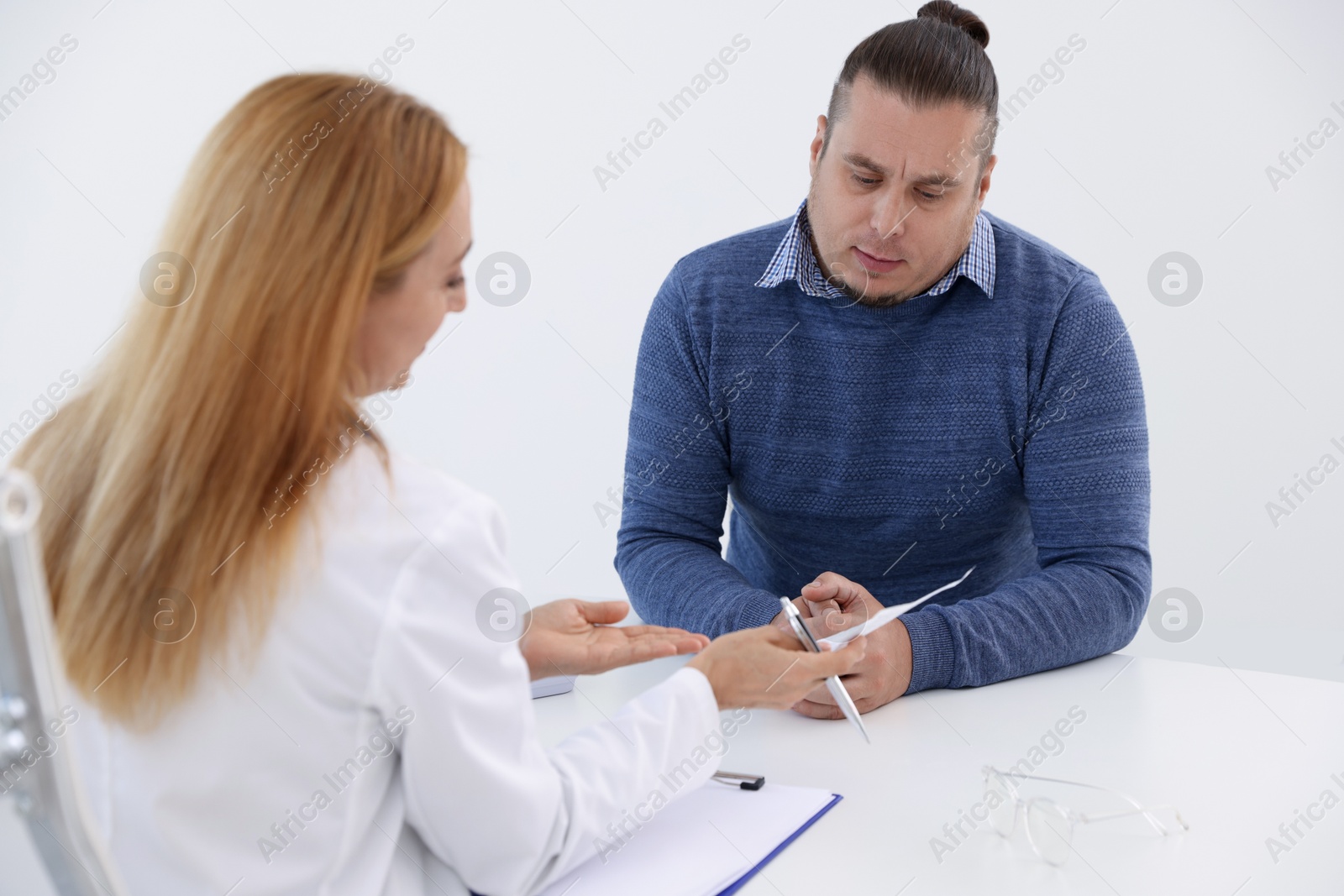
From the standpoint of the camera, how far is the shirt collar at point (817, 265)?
190cm

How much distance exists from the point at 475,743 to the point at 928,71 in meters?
1.33

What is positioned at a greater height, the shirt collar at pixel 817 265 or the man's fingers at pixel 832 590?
the shirt collar at pixel 817 265

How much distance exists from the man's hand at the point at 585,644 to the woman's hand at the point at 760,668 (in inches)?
3.0

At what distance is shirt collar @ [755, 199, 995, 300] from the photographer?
1902 millimetres

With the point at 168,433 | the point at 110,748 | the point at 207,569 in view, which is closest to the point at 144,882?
the point at 110,748

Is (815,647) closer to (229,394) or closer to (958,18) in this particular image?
(229,394)

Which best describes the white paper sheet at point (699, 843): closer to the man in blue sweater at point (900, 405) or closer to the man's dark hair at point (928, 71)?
the man in blue sweater at point (900, 405)

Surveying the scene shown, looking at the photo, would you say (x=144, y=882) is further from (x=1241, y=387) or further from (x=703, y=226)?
(x=1241, y=387)

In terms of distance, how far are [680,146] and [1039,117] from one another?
114 centimetres

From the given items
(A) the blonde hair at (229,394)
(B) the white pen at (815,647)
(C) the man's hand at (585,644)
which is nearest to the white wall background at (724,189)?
(C) the man's hand at (585,644)

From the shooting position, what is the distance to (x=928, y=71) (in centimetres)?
176

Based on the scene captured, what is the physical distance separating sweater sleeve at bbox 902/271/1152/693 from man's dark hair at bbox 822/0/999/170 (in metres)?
0.36

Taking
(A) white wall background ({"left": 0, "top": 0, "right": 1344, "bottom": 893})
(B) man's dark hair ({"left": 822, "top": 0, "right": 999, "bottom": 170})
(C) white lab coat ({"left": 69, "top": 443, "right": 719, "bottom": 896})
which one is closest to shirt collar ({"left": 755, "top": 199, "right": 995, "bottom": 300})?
(B) man's dark hair ({"left": 822, "top": 0, "right": 999, "bottom": 170})

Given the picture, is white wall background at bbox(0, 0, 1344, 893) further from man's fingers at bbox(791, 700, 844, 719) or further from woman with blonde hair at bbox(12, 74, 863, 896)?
woman with blonde hair at bbox(12, 74, 863, 896)
